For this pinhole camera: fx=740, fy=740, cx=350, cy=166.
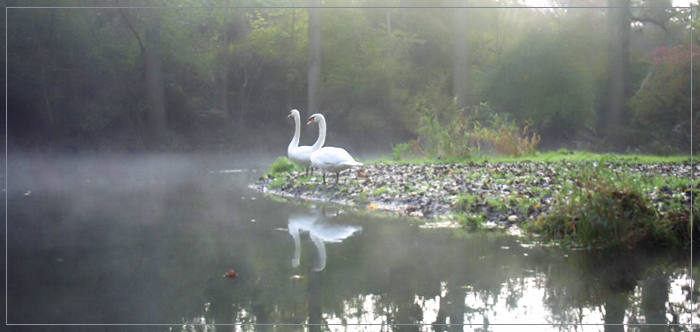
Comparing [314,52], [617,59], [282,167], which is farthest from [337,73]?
[282,167]

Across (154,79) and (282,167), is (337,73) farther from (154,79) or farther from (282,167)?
(282,167)

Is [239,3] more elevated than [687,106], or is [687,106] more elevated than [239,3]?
[239,3]

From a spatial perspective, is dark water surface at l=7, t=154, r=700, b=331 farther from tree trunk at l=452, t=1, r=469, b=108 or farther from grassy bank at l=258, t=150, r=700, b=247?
tree trunk at l=452, t=1, r=469, b=108

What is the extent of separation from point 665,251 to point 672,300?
5.77 feet

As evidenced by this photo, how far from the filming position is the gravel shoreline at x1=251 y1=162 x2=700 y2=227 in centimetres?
812

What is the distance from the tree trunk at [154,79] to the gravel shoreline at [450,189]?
1312 cm

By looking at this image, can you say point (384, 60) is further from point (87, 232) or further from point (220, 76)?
point (87, 232)

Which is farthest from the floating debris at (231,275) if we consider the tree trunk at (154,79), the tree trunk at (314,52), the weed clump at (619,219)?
the tree trunk at (154,79)

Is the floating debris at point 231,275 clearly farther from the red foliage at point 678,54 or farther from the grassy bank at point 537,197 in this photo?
the red foliage at point 678,54

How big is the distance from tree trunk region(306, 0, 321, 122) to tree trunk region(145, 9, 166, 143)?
555cm

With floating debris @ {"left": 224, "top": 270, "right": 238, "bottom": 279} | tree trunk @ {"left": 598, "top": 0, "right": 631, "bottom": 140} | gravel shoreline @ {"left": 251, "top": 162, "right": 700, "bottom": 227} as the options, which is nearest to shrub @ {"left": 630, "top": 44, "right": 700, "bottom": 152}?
tree trunk @ {"left": 598, "top": 0, "right": 631, "bottom": 140}

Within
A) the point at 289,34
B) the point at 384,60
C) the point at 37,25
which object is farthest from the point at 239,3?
the point at 37,25

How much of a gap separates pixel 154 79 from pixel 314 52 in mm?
6121

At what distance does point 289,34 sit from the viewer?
92.6 feet
